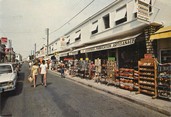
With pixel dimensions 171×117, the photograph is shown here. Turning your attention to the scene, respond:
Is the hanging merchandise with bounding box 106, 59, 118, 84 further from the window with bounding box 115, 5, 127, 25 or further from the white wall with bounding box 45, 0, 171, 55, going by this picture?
the window with bounding box 115, 5, 127, 25

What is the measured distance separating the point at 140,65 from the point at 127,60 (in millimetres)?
4705

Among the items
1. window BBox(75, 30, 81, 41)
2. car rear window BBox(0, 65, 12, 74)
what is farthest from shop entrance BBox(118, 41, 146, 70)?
window BBox(75, 30, 81, 41)

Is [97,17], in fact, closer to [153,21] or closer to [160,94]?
[153,21]

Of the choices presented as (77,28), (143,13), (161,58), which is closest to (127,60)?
(161,58)

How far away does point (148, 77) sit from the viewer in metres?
8.87

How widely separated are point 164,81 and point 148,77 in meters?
0.95

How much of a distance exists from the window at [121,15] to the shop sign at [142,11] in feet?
12.0

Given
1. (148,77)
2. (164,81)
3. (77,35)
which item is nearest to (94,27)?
(77,35)

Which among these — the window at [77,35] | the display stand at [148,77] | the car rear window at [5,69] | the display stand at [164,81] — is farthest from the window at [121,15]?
the window at [77,35]

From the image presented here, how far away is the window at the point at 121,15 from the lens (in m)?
14.3

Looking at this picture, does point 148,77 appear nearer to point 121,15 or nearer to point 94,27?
point 121,15

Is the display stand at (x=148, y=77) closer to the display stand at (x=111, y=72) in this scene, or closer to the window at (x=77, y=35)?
the display stand at (x=111, y=72)

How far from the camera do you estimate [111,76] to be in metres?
12.3

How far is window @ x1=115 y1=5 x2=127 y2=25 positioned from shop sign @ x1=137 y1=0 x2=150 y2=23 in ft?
12.0
